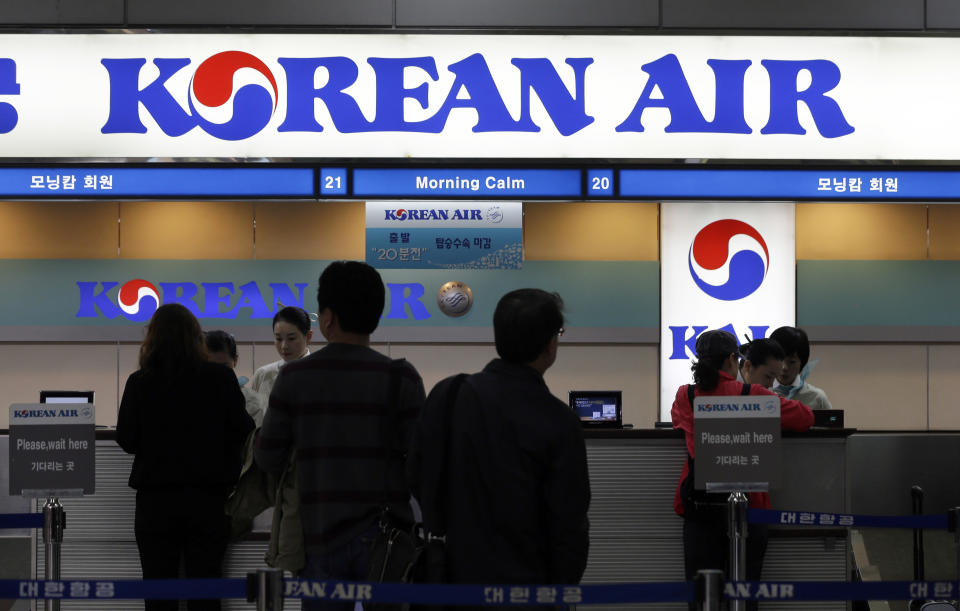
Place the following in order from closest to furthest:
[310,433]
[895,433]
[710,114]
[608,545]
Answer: [310,433], [608,545], [710,114], [895,433]

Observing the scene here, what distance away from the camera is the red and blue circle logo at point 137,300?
746 centimetres

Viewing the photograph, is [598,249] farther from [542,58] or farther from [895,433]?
[895,433]

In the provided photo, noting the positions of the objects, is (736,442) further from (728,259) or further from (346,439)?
(728,259)

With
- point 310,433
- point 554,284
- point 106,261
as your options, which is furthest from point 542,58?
point 310,433

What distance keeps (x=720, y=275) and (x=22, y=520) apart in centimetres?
487

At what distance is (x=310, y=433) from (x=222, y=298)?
4.91m

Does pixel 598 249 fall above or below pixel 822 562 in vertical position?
above

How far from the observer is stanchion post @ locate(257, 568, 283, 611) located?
2.68 m

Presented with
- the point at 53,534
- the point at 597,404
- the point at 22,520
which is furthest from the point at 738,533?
the point at 22,520

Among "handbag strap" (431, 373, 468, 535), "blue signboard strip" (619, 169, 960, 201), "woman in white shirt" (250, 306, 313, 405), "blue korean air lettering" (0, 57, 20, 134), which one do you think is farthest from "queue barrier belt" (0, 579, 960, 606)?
"blue korean air lettering" (0, 57, 20, 134)

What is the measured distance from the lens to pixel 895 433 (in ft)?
24.3

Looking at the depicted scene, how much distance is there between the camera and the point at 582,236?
755 centimetres

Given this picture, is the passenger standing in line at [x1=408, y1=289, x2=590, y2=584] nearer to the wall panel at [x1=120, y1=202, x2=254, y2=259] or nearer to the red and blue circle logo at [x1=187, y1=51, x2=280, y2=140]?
the red and blue circle logo at [x1=187, y1=51, x2=280, y2=140]

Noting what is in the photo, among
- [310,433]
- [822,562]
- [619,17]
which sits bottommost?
[822,562]
